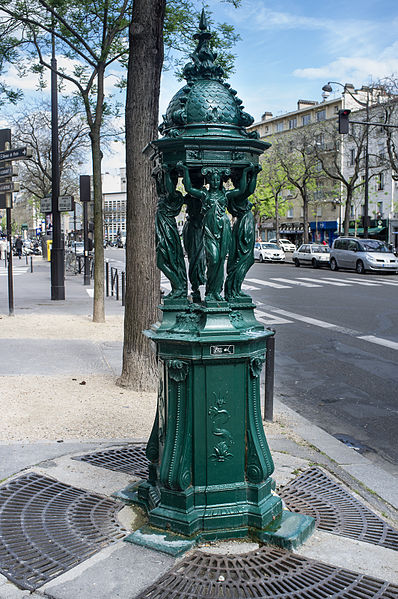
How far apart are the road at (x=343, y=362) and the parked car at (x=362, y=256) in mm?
10301

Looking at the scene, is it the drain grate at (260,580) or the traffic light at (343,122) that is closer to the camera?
the drain grate at (260,580)

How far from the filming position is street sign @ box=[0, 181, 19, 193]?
12.9m

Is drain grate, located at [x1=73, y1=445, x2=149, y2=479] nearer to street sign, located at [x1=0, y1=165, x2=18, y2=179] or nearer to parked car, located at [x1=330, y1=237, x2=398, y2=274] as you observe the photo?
street sign, located at [x1=0, y1=165, x2=18, y2=179]

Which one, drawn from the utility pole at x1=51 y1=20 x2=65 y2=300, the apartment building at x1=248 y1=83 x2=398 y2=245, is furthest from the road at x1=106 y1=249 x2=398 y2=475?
the apartment building at x1=248 y1=83 x2=398 y2=245

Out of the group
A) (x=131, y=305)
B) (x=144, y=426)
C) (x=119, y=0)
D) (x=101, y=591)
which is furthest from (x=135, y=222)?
(x=119, y=0)

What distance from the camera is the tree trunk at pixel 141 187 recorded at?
7012 millimetres

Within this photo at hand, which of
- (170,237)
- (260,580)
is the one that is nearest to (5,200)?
(170,237)

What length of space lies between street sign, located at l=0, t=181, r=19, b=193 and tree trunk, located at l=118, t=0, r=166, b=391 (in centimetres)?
638

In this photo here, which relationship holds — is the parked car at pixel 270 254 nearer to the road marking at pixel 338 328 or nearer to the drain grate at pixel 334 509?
the road marking at pixel 338 328

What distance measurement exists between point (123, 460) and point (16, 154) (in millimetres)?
8499

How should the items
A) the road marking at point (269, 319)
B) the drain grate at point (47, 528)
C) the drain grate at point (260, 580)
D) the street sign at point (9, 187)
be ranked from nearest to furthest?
the drain grate at point (260, 580), the drain grate at point (47, 528), the street sign at point (9, 187), the road marking at point (269, 319)

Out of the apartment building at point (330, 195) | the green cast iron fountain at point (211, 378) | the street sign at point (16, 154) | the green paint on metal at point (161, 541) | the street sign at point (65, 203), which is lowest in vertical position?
the green paint on metal at point (161, 541)

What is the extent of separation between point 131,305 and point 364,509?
157 inches

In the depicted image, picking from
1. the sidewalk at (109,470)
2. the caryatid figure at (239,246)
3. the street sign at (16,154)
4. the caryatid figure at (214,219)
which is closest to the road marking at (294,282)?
the street sign at (16,154)
